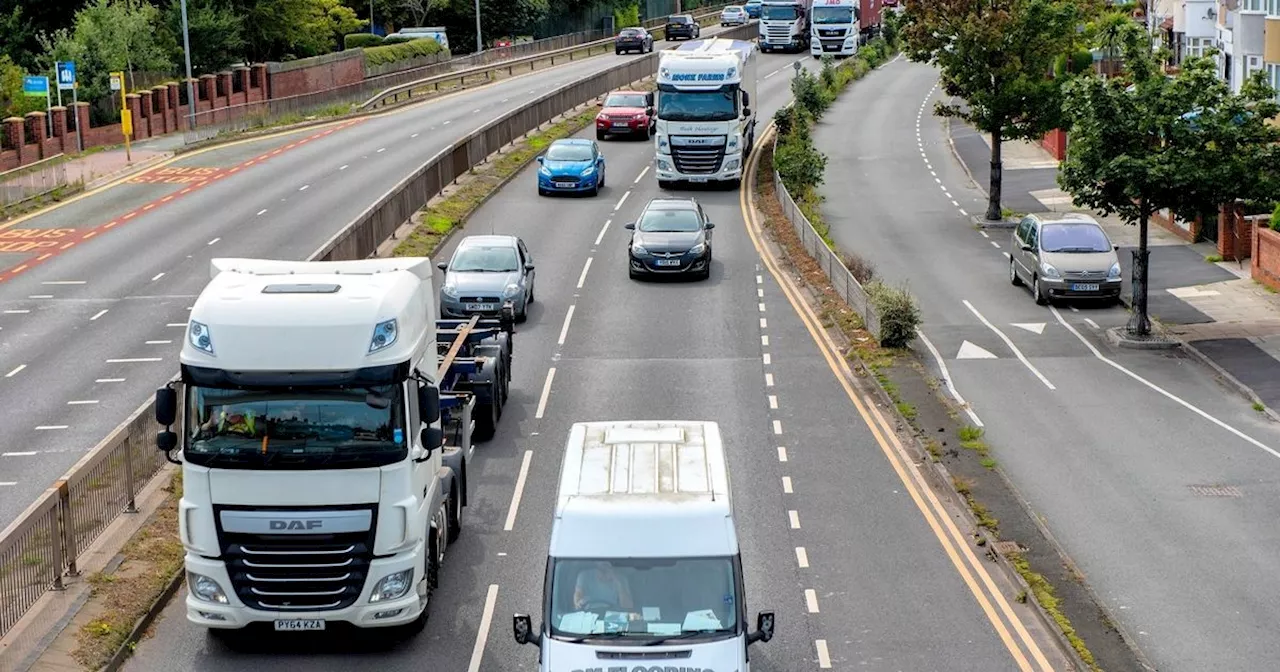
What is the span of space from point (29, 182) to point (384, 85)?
1465 inches

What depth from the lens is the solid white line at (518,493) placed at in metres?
22.5

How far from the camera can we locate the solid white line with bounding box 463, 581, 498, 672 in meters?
17.7

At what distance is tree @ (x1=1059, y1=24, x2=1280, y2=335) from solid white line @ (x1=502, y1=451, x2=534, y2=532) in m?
15.3

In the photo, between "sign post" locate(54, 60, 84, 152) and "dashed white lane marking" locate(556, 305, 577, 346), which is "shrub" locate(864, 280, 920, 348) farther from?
"sign post" locate(54, 60, 84, 152)

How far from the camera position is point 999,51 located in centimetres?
5041

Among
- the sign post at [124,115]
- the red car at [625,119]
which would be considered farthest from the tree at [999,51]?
the sign post at [124,115]

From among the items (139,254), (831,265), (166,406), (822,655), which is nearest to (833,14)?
(831,265)

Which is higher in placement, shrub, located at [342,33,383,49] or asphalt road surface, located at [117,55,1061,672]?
shrub, located at [342,33,383,49]

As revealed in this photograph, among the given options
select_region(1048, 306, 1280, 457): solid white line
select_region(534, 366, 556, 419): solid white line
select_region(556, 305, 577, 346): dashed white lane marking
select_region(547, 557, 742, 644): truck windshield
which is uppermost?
select_region(547, 557, 742, 644): truck windshield

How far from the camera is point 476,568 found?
20.6 m

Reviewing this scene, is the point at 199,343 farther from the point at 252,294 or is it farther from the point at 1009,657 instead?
the point at 1009,657

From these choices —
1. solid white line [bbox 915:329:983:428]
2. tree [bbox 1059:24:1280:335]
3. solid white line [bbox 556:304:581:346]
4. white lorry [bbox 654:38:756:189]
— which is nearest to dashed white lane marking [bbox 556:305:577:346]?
solid white line [bbox 556:304:581:346]

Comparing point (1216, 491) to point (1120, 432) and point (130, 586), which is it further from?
point (130, 586)

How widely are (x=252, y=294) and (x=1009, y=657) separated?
885 cm
